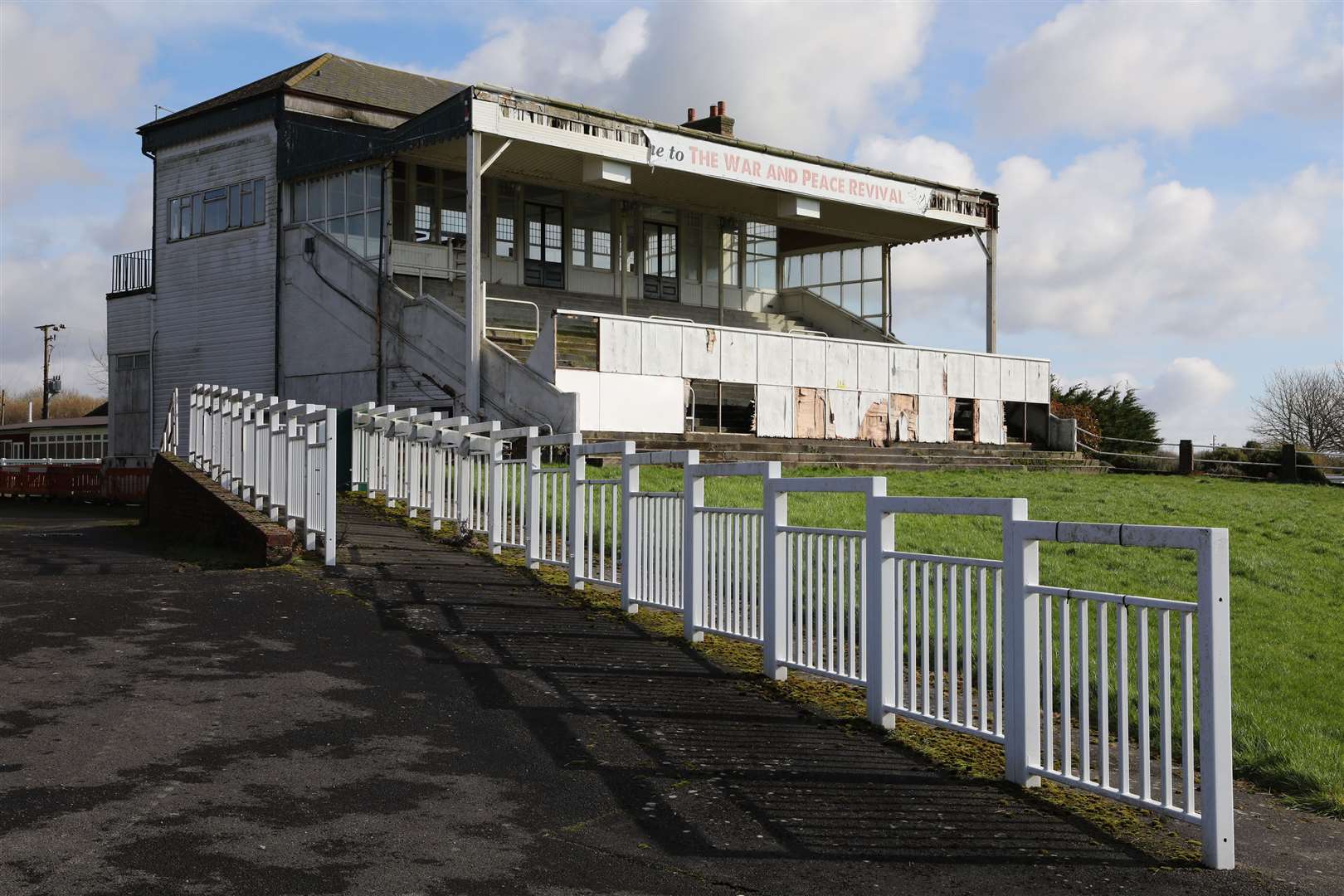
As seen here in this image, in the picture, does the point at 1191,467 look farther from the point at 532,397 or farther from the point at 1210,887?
the point at 1210,887

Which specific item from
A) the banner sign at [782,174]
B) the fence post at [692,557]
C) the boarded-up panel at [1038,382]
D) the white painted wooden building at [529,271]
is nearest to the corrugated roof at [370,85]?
the white painted wooden building at [529,271]

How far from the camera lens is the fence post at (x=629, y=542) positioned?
10500mm

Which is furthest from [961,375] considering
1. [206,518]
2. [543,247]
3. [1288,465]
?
[206,518]

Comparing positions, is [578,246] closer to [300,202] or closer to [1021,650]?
[300,202]

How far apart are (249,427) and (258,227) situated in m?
15.7

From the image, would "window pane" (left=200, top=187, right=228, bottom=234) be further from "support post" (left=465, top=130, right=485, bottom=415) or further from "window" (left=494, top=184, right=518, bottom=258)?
"support post" (left=465, top=130, right=485, bottom=415)

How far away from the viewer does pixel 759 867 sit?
514 cm

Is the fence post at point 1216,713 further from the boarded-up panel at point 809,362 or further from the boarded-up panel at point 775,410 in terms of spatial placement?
the boarded-up panel at point 809,362

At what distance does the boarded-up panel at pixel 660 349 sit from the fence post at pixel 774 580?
14227mm

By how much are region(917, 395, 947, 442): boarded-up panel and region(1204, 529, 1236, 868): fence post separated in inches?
887

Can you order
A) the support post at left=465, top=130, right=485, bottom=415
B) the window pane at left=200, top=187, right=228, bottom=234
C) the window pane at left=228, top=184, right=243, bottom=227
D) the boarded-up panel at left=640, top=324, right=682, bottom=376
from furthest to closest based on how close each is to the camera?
the window pane at left=200, top=187, right=228, bottom=234 → the window pane at left=228, top=184, right=243, bottom=227 → the boarded-up panel at left=640, top=324, right=682, bottom=376 → the support post at left=465, top=130, right=485, bottom=415

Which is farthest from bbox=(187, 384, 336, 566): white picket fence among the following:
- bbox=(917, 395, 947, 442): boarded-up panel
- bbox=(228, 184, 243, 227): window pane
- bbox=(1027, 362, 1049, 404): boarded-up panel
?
bbox=(1027, 362, 1049, 404): boarded-up panel

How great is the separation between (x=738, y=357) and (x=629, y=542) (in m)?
14.1

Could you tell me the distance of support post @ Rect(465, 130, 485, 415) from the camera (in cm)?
2227
